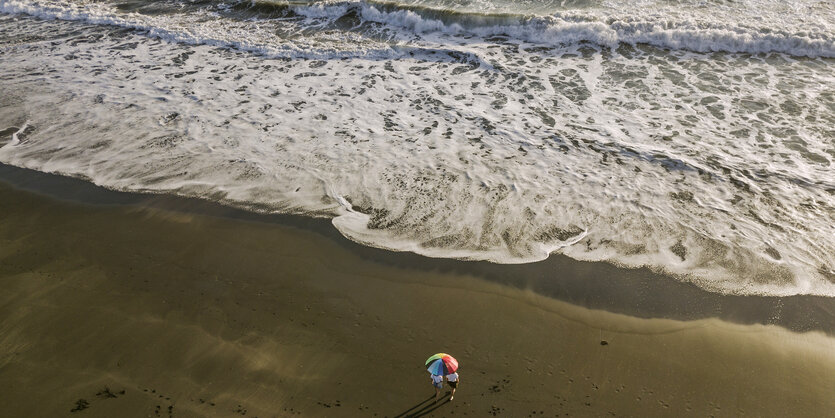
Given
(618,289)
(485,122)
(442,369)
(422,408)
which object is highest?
(485,122)

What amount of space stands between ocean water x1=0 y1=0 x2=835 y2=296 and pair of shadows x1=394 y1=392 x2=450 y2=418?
8.70 feet

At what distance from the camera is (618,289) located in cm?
687

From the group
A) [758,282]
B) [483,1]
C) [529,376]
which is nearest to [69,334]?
[529,376]

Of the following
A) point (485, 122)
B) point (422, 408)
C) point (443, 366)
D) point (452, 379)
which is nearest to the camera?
point (443, 366)

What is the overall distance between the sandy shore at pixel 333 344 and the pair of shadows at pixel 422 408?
0.04 ft

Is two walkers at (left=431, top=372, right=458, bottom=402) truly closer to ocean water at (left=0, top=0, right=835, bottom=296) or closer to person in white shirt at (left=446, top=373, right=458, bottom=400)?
person in white shirt at (left=446, top=373, right=458, bottom=400)

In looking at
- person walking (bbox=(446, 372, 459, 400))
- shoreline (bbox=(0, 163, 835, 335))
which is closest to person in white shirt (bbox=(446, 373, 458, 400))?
person walking (bbox=(446, 372, 459, 400))

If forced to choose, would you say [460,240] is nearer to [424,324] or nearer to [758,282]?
[424,324]

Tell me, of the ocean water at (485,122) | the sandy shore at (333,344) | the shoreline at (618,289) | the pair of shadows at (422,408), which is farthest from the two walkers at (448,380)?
the ocean water at (485,122)

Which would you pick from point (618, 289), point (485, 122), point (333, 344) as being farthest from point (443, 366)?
point (485, 122)

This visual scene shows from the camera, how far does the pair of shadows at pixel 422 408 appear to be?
5.23 m

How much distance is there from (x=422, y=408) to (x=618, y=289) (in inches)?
142

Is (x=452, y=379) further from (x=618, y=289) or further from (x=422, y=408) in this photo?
(x=618, y=289)

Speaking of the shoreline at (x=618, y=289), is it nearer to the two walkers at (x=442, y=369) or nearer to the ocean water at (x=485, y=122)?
the ocean water at (x=485, y=122)
